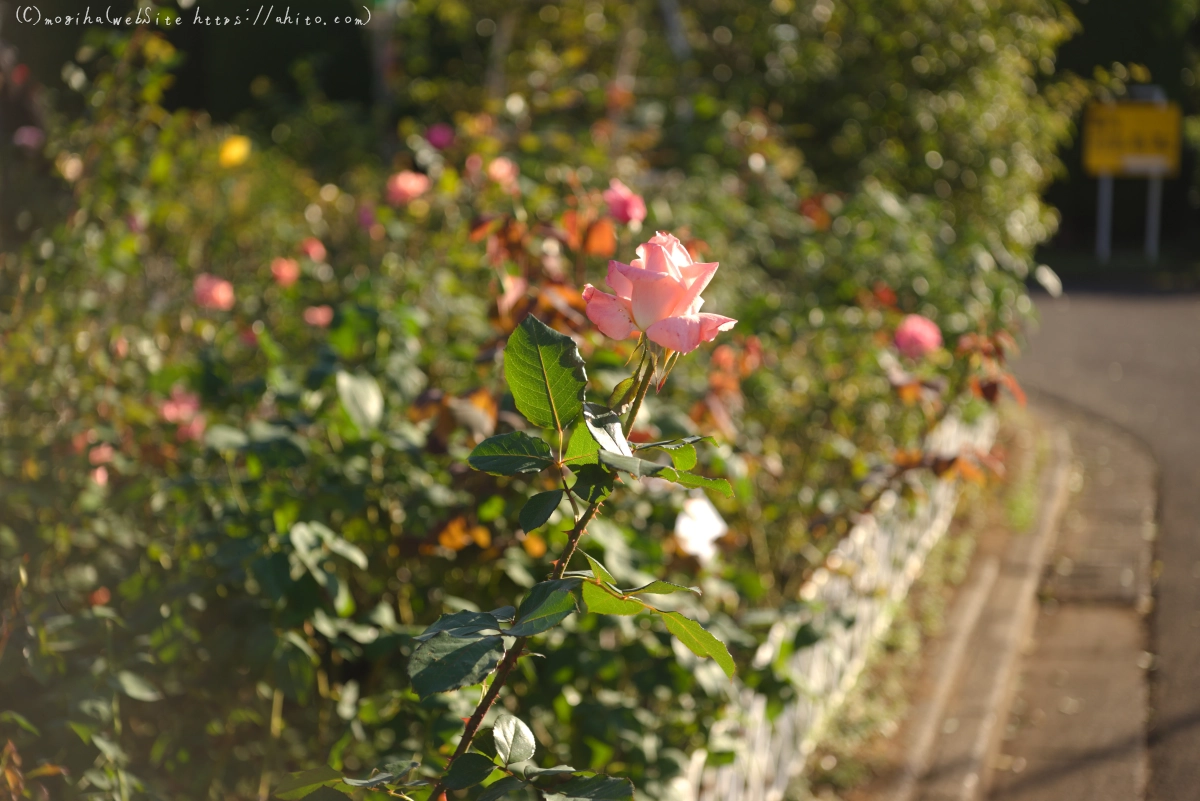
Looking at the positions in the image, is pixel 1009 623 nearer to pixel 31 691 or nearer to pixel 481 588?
pixel 481 588

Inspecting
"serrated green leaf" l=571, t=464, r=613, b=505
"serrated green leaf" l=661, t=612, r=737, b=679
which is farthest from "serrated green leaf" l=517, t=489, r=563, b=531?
"serrated green leaf" l=661, t=612, r=737, b=679

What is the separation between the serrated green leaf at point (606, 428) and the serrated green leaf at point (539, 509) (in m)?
0.07

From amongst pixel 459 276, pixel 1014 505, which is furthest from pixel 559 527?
pixel 1014 505

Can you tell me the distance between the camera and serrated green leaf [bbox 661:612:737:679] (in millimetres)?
858

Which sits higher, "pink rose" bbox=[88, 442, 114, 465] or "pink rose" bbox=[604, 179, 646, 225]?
"pink rose" bbox=[604, 179, 646, 225]

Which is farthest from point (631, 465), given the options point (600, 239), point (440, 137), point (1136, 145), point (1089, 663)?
point (1136, 145)

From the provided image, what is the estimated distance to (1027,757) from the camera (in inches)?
118

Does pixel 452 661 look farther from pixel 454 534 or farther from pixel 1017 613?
pixel 1017 613

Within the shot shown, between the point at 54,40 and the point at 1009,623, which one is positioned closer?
the point at 1009,623

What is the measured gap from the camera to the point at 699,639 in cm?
88

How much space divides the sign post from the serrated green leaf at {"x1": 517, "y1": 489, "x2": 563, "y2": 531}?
46.5 ft

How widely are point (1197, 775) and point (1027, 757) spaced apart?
410 mm

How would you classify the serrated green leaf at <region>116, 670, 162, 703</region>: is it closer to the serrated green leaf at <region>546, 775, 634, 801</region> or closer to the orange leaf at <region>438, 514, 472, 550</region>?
the orange leaf at <region>438, 514, 472, 550</region>

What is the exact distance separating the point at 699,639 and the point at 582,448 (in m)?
0.18
